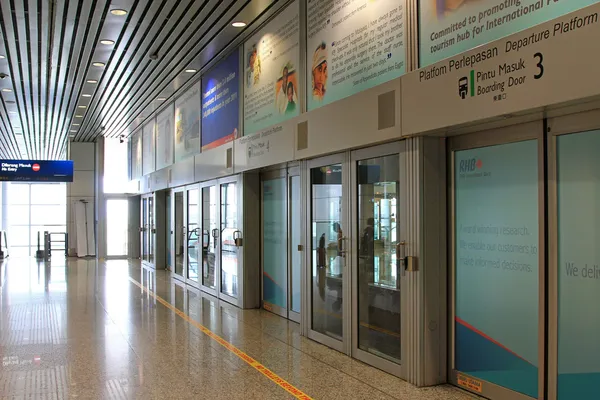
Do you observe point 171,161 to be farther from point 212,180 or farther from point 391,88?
point 391,88

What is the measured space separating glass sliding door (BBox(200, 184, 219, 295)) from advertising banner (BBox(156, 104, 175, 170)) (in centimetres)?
314

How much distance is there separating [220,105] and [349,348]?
5436 mm

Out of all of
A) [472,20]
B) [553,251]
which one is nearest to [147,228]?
[472,20]

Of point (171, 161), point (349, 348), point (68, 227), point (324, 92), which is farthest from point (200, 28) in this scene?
point (68, 227)

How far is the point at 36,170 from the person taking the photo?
19.9m

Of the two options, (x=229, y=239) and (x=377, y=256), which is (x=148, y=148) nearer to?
(x=229, y=239)

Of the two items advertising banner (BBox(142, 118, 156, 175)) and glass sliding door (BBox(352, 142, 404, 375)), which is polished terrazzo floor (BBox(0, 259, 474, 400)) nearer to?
glass sliding door (BBox(352, 142, 404, 375))

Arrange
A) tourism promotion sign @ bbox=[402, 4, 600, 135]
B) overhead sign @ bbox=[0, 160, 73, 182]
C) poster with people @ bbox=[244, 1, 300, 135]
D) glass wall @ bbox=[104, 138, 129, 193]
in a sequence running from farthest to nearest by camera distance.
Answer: overhead sign @ bbox=[0, 160, 73, 182], glass wall @ bbox=[104, 138, 129, 193], poster with people @ bbox=[244, 1, 300, 135], tourism promotion sign @ bbox=[402, 4, 600, 135]

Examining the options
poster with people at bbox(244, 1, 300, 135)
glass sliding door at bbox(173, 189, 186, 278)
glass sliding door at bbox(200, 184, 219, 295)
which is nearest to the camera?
poster with people at bbox(244, 1, 300, 135)

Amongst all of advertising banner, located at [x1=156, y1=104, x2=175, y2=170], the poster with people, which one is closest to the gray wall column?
the poster with people

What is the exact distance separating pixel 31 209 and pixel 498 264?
103 feet

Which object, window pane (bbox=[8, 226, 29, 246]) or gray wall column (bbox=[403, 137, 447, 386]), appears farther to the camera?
window pane (bbox=[8, 226, 29, 246])

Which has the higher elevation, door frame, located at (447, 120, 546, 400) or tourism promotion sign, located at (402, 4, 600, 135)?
tourism promotion sign, located at (402, 4, 600, 135)

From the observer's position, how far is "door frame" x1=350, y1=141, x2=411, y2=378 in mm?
4750
